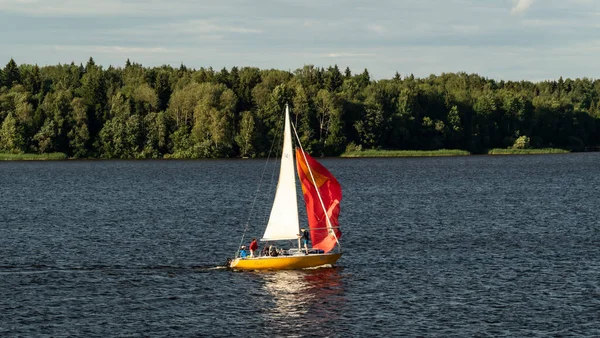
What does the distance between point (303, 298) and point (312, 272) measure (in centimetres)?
782

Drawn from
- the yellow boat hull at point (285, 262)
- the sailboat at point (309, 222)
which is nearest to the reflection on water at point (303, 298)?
the yellow boat hull at point (285, 262)

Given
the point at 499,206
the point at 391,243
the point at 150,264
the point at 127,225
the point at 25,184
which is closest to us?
the point at 150,264

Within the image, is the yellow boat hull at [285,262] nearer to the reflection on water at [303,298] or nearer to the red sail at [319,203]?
the reflection on water at [303,298]

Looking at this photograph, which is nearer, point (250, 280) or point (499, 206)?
point (250, 280)

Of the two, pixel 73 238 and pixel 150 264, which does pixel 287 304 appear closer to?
pixel 150 264

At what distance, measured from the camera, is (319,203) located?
215 feet

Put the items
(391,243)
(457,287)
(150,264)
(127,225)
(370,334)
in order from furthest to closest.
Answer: (127,225), (391,243), (150,264), (457,287), (370,334)

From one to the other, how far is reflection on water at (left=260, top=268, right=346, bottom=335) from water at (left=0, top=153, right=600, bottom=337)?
0.45 feet

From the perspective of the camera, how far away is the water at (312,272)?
168 ft

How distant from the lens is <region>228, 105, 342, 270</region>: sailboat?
6462cm

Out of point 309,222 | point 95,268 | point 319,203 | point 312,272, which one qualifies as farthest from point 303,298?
point 95,268

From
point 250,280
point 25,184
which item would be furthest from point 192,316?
point 25,184

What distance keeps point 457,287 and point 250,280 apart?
14.5 metres

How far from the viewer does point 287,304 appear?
182 feet
